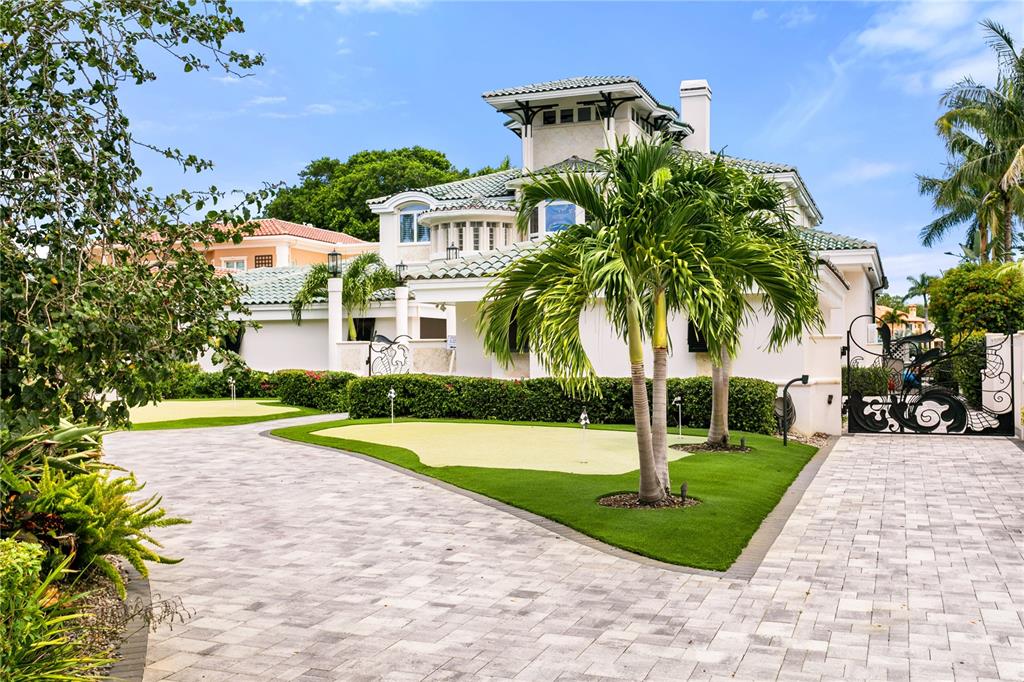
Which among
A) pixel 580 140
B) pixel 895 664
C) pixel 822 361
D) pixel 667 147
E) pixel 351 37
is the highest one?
pixel 580 140

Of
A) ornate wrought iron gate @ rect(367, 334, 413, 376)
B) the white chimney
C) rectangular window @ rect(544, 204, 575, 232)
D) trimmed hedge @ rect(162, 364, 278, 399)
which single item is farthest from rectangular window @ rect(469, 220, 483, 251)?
trimmed hedge @ rect(162, 364, 278, 399)

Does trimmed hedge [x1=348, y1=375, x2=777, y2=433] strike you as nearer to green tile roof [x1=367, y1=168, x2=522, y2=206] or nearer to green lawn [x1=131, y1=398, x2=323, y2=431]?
green lawn [x1=131, y1=398, x2=323, y2=431]

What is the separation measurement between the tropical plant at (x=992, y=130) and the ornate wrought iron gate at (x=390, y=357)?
2218 cm

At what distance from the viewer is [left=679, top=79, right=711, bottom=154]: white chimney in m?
36.8

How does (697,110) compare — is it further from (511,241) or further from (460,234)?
(460,234)

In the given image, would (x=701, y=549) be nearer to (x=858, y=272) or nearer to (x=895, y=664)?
(x=895, y=664)

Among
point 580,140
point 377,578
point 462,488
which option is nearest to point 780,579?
point 377,578

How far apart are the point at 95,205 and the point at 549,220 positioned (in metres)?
29.1

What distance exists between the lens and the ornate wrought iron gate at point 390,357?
94.8 ft

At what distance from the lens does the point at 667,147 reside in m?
10.8

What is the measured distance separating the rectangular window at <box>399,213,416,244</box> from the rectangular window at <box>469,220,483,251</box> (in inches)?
167

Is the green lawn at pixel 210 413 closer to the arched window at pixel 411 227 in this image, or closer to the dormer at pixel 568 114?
the arched window at pixel 411 227

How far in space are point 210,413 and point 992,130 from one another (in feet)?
103

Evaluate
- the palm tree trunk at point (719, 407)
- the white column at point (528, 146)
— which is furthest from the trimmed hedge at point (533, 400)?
the white column at point (528, 146)
